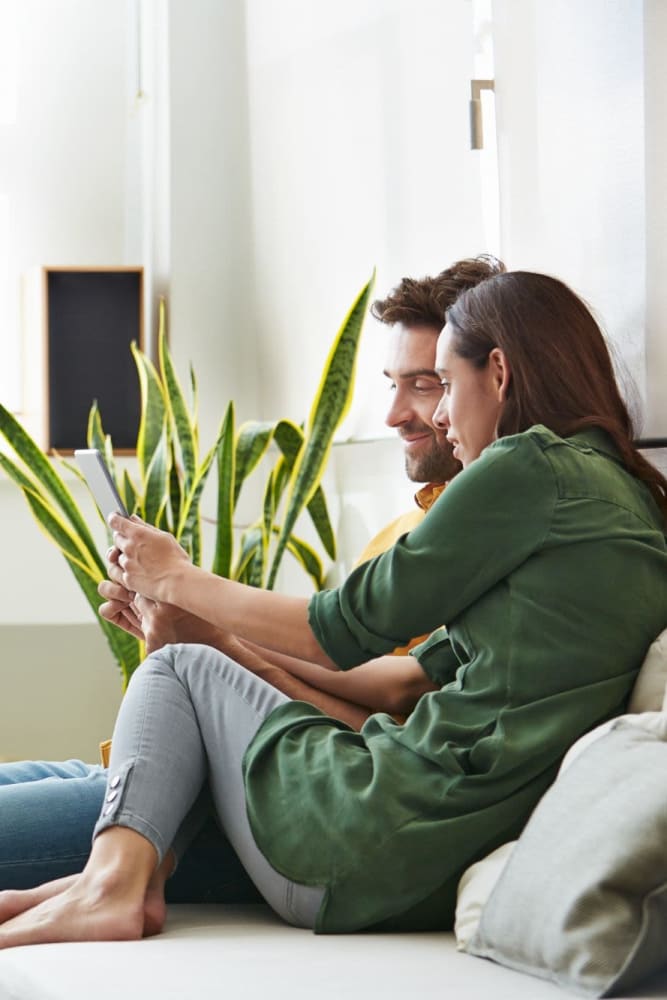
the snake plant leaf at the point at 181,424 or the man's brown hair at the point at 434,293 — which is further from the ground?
the man's brown hair at the point at 434,293

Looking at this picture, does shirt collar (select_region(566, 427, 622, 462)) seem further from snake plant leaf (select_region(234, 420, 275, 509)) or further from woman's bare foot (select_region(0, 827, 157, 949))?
snake plant leaf (select_region(234, 420, 275, 509))

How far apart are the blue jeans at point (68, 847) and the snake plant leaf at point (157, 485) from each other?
1.51m

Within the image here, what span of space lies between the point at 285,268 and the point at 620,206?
185 centimetres

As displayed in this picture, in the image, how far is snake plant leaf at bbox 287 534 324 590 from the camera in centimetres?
342

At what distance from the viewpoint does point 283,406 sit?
3.79 m

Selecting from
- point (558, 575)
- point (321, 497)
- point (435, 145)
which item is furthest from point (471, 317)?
point (321, 497)

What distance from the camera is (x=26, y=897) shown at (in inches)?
57.9

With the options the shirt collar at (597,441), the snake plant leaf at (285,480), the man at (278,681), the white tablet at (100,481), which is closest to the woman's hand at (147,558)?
the white tablet at (100,481)

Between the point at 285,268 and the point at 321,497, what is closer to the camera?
the point at 321,497

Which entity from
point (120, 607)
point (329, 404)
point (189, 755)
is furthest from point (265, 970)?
point (329, 404)

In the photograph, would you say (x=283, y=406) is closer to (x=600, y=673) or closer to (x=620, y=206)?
(x=620, y=206)

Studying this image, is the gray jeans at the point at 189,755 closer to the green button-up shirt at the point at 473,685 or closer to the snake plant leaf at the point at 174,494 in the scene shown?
the green button-up shirt at the point at 473,685

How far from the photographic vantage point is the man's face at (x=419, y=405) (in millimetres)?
2250

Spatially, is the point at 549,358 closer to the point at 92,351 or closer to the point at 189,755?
→ the point at 189,755
